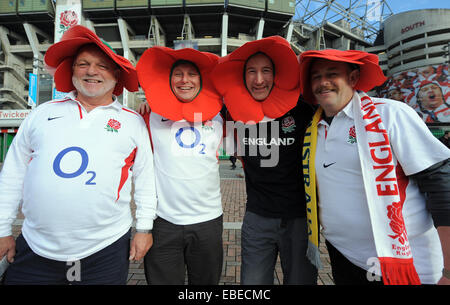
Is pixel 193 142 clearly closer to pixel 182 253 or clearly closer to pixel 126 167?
pixel 126 167

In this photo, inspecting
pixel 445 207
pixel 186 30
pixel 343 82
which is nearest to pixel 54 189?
pixel 343 82

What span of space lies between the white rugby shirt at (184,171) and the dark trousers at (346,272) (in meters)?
0.96

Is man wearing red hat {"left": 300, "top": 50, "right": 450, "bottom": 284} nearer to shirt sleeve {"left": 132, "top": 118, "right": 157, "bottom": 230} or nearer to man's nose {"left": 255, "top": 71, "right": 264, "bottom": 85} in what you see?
man's nose {"left": 255, "top": 71, "right": 264, "bottom": 85}

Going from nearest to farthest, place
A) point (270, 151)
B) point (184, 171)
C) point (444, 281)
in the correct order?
point (444, 281) < point (184, 171) < point (270, 151)

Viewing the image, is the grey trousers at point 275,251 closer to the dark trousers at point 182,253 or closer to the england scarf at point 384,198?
the dark trousers at point 182,253

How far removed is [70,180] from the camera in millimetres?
1447

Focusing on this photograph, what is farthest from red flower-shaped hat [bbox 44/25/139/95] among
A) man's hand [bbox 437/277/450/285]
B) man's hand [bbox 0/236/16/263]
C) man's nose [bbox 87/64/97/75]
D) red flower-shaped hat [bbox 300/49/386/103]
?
man's hand [bbox 437/277/450/285]

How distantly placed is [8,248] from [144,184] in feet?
3.15

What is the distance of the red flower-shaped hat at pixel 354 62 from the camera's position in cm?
153

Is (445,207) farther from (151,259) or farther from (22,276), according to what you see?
(22,276)

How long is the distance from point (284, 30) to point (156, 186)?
117 ft

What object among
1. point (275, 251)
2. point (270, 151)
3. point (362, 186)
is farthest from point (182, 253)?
point (362, 186)

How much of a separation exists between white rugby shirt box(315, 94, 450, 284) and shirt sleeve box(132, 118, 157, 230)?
129cm
